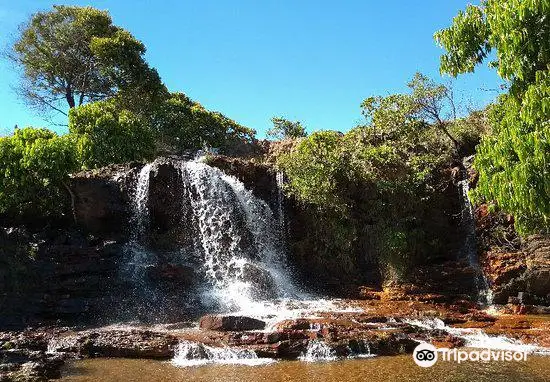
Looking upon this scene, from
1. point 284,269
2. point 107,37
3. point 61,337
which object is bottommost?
point 61,337

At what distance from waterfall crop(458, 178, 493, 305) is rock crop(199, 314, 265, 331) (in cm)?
874

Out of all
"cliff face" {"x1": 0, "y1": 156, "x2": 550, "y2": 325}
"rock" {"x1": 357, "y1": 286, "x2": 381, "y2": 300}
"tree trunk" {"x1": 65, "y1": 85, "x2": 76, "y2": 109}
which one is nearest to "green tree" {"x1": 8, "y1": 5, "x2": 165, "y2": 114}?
"tree trunk" {"x1": 65, "y1": 85, "x2": 76, "y2": 109}

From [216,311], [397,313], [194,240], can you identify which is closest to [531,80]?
[397,313]

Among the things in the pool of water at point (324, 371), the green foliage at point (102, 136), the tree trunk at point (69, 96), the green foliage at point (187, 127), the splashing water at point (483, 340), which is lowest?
the pool of water at point (324, 371)

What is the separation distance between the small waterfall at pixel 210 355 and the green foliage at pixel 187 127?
2034 centimetres

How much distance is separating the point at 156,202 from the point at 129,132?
481 centimetres

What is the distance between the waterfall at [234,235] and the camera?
57.6 ft

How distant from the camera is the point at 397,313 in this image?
1407 cm

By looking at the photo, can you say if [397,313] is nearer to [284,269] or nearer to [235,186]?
[284,269]

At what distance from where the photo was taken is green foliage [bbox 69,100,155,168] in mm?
21922

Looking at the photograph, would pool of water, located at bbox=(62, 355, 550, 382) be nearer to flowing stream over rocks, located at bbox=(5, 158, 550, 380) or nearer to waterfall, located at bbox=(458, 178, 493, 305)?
flowing stream over rocks, located at bbox=(5, 158, 550, 380)

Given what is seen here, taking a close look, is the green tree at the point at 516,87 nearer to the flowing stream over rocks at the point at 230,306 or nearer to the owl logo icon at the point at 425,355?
the owl logo icon at the point at 425,355

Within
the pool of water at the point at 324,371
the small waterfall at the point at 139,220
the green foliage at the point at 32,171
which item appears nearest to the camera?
the pool of water at the point at 324,371

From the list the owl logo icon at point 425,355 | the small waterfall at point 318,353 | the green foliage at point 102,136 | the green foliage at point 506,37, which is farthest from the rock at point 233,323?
the green foliage at point 102,136
